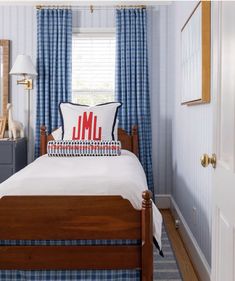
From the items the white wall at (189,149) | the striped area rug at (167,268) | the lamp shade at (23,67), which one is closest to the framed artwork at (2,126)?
the lamp shade at (23,67)

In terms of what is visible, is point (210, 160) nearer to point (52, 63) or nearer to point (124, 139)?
point (124, 139)

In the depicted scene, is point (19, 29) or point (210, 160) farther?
point (19, 29)

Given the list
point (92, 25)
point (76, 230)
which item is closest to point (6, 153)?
point (92, 25)

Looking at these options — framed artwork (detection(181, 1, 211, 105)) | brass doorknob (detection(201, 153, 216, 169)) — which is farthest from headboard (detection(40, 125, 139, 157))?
brass doorknob (detection(201, 153, 216, 169))

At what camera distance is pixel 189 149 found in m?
3.18

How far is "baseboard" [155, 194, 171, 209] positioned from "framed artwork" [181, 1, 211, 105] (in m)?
1.49

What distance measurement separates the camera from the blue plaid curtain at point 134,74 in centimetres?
421

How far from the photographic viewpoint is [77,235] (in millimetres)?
1866

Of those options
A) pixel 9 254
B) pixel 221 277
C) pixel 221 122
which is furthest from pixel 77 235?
pixel 221 122

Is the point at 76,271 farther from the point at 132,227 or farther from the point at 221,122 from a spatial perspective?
the point at 221,122

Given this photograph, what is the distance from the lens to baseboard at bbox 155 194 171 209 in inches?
175

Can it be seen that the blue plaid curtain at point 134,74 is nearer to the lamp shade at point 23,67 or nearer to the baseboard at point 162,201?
the baseboard at point 162,201

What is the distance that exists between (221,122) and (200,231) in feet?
4.59

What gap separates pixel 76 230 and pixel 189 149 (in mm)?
1577
